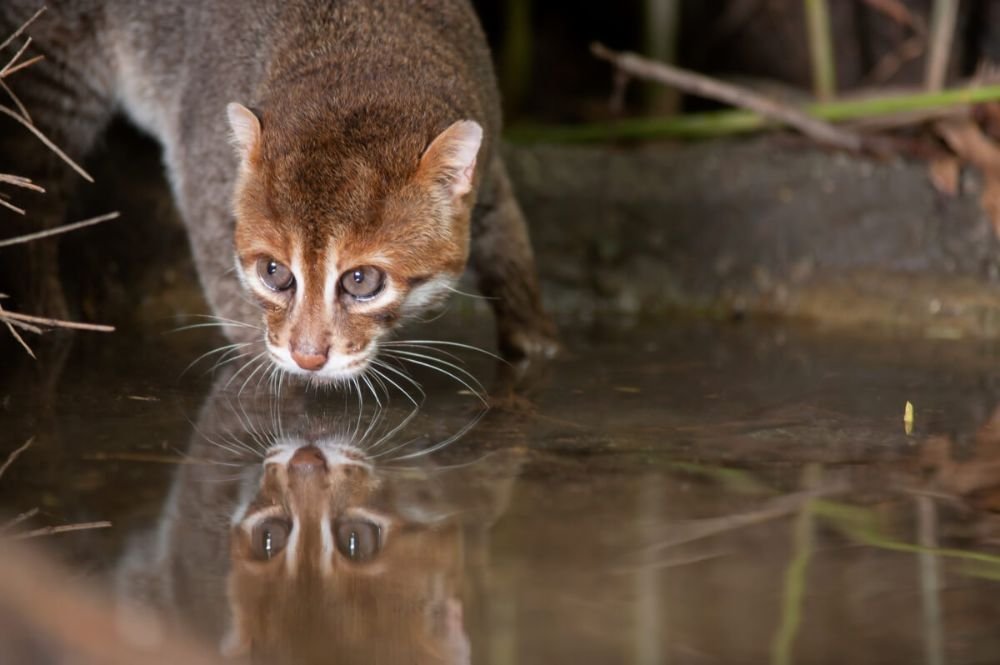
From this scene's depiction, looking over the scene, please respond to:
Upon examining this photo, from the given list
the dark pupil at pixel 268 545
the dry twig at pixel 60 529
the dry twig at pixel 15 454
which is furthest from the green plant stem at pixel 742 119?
the dry twig at pixel 60 529

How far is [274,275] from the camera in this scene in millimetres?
4801

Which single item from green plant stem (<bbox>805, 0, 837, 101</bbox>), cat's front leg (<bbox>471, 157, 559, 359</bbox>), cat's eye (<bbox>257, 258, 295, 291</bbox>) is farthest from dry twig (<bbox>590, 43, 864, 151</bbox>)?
cat's eye (<bbox>257, 258, 295, 291</bbox>)

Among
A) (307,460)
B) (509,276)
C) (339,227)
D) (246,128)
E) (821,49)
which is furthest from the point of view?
(821,49)

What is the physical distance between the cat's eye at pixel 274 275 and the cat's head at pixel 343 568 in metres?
0.79

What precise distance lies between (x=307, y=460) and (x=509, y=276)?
84.5 inches

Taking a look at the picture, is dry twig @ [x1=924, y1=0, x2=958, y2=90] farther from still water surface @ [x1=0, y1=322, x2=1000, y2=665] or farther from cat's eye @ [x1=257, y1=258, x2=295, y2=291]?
cat's eye @ [x1=257, y1=258, x2=295, y2=291]

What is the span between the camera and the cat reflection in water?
2.83 metres

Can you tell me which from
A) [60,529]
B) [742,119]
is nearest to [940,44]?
[742,119]

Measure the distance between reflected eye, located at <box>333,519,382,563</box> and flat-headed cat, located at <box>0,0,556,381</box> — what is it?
115 centimetres

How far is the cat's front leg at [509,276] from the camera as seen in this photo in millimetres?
6074

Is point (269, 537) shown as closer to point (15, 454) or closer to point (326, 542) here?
point (326, 542)

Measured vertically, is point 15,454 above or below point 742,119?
below

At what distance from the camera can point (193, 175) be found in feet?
19.0

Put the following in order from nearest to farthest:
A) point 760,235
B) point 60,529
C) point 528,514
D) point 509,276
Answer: point 60,529
point 528,514
point 509,276
point 760,235
